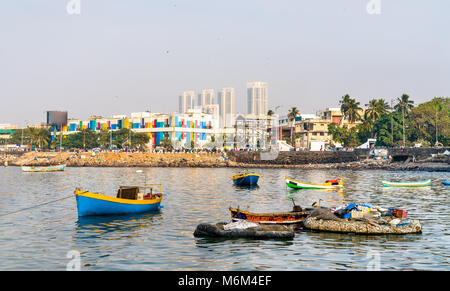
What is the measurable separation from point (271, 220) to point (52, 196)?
30777 mm

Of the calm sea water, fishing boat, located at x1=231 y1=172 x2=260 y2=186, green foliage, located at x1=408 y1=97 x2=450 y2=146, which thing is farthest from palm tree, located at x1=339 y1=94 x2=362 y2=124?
the calm sea water

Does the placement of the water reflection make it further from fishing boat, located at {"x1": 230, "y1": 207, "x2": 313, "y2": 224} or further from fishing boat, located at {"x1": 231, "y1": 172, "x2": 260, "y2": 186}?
fishing boat, located at {"x1": 231, "y1": 172, "x2": 260, "y2": 186}

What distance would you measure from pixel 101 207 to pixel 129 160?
112025 mm

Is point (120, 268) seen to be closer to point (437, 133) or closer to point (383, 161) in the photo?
point (383, 161)

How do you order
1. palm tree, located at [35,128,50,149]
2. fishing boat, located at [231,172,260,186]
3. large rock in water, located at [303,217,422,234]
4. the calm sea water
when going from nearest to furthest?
the calm sea water
large rock in water, located at [303,217,422,234]
fishing boat, located at [231,172,260,186]
palm tree, located at [35,128,50,149]

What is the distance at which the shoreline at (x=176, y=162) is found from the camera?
352 feet

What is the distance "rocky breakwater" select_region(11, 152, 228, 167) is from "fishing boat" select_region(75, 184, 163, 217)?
96300 mm

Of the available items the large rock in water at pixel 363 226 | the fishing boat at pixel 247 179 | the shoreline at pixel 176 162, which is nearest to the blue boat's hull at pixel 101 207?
the large rock in water at pixel 363 226

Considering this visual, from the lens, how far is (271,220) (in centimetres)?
2728

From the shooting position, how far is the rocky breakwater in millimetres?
135000

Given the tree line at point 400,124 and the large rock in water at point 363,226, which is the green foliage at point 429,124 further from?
the large rock in water at point 363,226

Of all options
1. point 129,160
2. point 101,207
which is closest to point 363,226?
point 101,207
